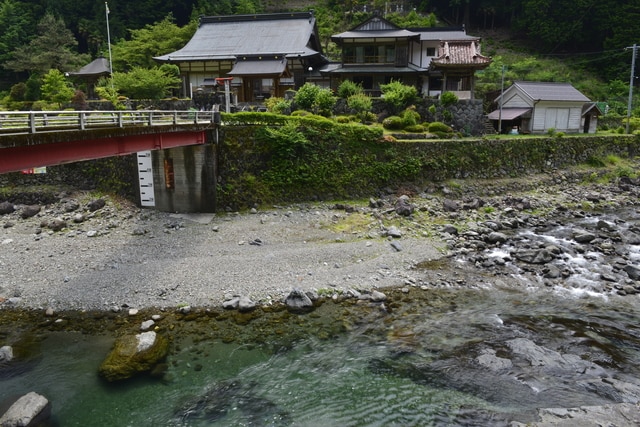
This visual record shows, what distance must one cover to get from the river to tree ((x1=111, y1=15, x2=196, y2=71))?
1718 inches

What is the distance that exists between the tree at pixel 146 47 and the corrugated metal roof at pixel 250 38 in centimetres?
461

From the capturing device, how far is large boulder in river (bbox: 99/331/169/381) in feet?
36.2

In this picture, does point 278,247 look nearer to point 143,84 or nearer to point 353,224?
point 353,224

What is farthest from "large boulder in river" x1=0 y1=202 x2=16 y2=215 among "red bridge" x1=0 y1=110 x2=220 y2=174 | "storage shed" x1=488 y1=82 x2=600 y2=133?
"storage shed" x1=488 y1=82 x2=600 y2=133

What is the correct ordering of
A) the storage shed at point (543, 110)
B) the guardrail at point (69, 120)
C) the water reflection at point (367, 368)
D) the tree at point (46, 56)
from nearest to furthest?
the water reflection at point (367, 368) → the guardrail at point (69, 120) → the storage shed at point (543, 110) → the tree at point (46, 56)

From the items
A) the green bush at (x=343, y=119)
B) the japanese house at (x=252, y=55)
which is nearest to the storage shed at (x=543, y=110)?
the green bush at (x=343, y=119)

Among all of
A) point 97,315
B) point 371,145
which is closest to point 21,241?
point 97,315

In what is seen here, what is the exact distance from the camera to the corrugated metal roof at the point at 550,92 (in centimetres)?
3745

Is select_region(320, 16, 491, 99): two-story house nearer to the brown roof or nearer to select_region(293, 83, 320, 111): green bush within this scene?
the brown roof

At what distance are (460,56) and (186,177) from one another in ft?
87.0

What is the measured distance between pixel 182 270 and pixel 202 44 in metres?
36.5

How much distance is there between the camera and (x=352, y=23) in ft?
237

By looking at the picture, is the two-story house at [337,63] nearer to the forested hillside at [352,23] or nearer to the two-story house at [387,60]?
the two-story house at [387,60]

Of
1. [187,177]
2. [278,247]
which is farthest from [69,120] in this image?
[187,177]
